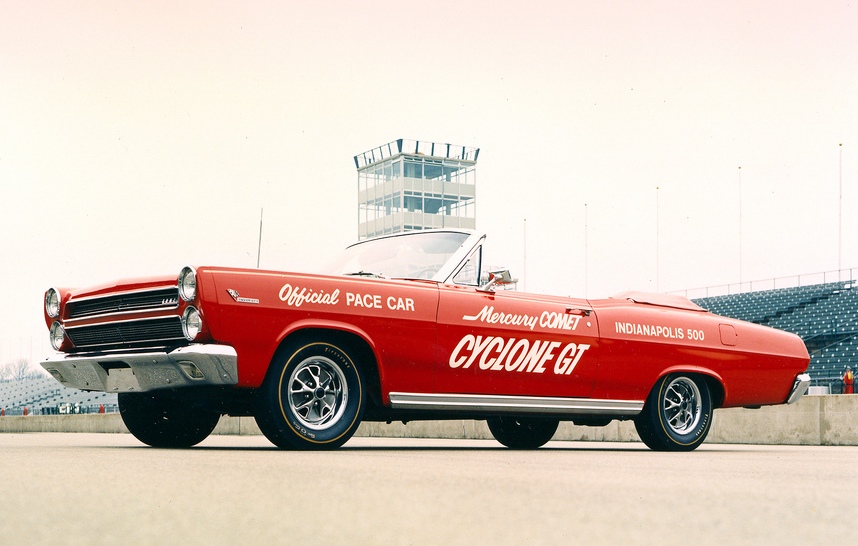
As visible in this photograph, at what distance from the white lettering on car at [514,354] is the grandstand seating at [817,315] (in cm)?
2398

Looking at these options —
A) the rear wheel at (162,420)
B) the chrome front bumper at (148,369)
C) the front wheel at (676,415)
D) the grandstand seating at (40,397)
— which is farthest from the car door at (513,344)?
A: the grandstand seating at (40,397)

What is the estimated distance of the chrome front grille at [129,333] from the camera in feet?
24.1

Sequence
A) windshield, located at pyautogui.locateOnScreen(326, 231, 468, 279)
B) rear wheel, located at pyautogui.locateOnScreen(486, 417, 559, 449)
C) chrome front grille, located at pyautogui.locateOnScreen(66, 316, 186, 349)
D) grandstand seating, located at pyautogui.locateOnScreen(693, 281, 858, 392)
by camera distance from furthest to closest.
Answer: grandstand seating, located at pyautogui.locateOnScreen(693, 281, 858, 392) < rear wheel, located at pyautogui.locateOnScreen(486, 417, 559, 449) < windshield, located at pyautogui.locateOnScreen(326, 231, 468, 279) < chrome front grille, located at pyautogui.locateOnScreen(66, 316, 186, 349)

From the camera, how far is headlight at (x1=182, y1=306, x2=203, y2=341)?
7027mm

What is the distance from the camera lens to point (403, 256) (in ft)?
29.0

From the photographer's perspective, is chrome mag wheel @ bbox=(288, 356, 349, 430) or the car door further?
the car door

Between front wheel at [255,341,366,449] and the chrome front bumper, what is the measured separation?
314 mm

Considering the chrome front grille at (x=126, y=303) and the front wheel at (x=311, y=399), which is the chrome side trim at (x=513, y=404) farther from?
the chrome front grille at (x=126, y=303)

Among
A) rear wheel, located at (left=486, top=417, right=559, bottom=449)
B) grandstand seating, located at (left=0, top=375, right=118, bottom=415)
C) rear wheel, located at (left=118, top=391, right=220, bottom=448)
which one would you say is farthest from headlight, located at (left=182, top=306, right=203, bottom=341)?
grandstand seating, located at (left=0, top=375, right=118, bottom=415)

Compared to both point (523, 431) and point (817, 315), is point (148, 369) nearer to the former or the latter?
point (523, 431)

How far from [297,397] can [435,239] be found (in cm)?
228

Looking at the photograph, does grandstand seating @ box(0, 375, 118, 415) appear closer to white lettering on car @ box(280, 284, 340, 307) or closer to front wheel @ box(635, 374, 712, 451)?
front wheel @ box(635, 374, 712, 451)

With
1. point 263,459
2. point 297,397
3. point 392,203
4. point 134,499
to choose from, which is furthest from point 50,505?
point 392,203

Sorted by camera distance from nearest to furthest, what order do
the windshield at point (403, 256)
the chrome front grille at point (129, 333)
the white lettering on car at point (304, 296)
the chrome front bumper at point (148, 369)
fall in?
the chrome front bumper at point (148, 369) → the white lettering on car at point (304, 296) → the chrome front grille at point (129, 333) → the windshield at point (403, 256)
